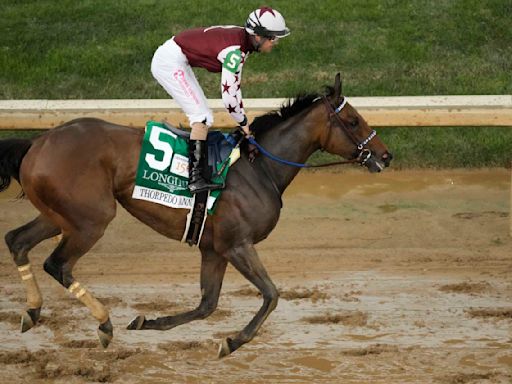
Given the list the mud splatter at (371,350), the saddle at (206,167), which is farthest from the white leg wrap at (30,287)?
the mud splatter at (371,350)

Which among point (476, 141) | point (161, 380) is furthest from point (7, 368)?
point (476, 141)

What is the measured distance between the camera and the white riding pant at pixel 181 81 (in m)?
7.49

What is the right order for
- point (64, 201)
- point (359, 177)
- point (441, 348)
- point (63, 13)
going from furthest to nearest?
point (63, 13), point (359, 177), point (441, 348), point (64, 201)

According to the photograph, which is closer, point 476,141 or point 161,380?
point 161,380

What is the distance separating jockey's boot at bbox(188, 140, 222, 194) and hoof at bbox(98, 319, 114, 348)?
999mm

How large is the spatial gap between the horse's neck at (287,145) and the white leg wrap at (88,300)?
1347 millimetres

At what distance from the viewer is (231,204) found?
732 centimetres

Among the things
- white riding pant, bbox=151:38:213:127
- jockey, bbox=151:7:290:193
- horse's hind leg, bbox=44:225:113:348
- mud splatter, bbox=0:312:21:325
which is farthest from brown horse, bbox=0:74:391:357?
mud splatter, bbox=0:312:21:325

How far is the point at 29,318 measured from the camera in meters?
7.54

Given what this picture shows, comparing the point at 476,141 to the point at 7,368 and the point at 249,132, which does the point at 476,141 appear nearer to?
the point at 249,132

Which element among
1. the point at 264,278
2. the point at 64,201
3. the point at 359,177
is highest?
the point at 64,201

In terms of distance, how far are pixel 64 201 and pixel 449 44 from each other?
7.31m

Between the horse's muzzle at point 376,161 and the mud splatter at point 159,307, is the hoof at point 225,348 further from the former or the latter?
the horse's muzzle at point 376,161

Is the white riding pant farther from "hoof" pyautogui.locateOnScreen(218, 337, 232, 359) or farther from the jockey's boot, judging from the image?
"hoof" pyautogui.locateOnScreen(218, 337, 232, 359)
